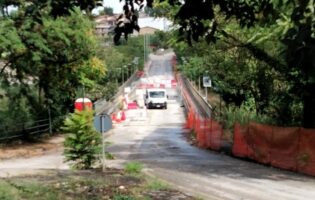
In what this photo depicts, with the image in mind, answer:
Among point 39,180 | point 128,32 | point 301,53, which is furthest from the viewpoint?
point 39,180

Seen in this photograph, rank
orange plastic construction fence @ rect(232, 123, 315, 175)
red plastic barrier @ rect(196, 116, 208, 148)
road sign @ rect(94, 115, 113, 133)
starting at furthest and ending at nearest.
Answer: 1. red plastic barrier @ rect(196, 116, 208, 148)
2. orange plastic construction fence @ rect(232, 123, 315, 175)
3. road sign @ rect(94, 115, 113, 133)

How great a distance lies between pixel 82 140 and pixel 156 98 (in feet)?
179

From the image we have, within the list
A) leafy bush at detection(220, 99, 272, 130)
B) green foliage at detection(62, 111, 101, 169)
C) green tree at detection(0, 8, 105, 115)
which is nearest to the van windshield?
leafy bush at detection(220, 99, 272, 130)

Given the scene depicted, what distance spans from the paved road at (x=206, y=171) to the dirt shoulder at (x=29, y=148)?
3419 millimetres

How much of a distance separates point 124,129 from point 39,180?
3522 centimetres

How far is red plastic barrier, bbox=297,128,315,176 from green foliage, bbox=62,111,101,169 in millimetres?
6765

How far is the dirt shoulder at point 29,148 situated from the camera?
28.9 metres

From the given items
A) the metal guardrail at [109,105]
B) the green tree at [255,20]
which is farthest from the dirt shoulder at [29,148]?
the green tree at [255,20]

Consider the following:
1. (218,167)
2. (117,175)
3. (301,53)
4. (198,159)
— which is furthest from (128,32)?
(198,159)

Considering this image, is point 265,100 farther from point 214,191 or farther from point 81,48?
point 214,191

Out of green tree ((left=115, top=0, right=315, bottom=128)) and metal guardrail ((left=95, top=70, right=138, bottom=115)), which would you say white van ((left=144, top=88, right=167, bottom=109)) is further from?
green tree ((left=115, top=0, right=315, bottom=128))

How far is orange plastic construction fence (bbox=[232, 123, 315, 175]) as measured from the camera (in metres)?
20.1

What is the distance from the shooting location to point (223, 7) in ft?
15.0

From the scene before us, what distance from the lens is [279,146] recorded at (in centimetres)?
2216
